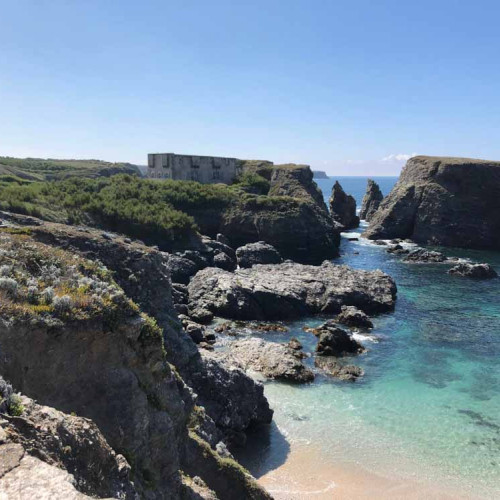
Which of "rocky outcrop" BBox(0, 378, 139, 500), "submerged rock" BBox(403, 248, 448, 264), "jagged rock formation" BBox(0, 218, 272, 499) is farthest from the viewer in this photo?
"submerged rock" BBox(403, 248, 448, 264)

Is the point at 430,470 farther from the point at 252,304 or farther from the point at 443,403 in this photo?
the point at 252,304

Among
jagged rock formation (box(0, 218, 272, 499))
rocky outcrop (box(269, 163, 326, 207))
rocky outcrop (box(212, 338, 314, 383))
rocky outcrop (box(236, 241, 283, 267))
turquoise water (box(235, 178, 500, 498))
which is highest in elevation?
rocky outcrop (box(269, 163, 326, 207))

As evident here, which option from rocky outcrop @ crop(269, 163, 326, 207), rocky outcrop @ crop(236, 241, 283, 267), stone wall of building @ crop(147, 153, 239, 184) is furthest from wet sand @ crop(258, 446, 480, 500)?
stone wall of building @ crop(147, 153, 239, 184)

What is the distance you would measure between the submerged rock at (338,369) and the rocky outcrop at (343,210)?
87141mm

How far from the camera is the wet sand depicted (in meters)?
20.8

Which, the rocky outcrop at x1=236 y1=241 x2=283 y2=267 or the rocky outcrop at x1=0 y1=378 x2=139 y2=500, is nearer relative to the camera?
the rocky outcrop at x1=0 y1=378 x2=139 y2=500

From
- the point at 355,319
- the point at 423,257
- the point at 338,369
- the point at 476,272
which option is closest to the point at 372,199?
the point at 423,257

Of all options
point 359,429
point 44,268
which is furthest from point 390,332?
point 44,268

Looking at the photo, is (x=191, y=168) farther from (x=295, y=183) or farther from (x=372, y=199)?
(x=372, y=199)

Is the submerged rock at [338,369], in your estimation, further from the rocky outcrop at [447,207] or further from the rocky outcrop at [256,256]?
the rocky outcrop at [447,207]

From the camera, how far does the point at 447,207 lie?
322 feet

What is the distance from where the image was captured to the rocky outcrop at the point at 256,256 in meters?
66.2

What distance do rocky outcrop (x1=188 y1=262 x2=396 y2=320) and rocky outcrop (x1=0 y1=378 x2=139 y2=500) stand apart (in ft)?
118

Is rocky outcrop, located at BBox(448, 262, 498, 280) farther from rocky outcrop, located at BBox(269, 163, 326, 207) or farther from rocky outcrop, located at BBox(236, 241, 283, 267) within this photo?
rocky outcrop, located at BBox(269, 163, 326, 207)
